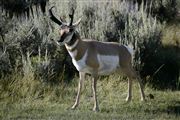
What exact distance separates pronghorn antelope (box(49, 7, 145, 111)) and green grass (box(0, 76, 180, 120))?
0.41 metres

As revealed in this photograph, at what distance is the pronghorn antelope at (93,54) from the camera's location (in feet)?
29.2

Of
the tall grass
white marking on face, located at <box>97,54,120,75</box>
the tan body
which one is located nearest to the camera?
the tan body

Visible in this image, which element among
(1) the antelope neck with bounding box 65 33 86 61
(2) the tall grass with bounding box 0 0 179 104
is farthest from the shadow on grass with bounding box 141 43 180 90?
(1) the antelope neck with bounding box 65 33 86 61

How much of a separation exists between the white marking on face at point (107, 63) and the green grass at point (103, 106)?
0.69m

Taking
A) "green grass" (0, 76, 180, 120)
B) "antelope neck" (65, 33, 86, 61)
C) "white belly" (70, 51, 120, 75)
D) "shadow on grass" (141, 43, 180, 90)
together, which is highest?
"antelope neck" (65, 33, 86, 61)

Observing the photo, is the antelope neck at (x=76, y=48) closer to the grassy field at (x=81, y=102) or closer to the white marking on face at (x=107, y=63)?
the white marking on face at (x=107, y=63)

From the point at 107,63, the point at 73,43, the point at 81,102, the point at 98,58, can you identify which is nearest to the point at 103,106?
the point at 81,102

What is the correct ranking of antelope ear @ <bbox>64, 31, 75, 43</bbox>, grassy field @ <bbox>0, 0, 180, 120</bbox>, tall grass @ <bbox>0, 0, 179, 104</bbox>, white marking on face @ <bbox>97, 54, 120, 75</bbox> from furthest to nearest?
tall grass @ <bbox>0, 0, 179, 104</bbox>
white marking on face @ <bbox>97, 54, 120, 75</bbox>
grassy field @ <bbox>0, 0, 180, 120</bbox>
antelope ear @ <bbox>64, 31, 75, 43</bbox>

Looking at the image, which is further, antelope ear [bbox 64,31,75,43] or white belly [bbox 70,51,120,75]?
white belly [bbox 70,51,120,75]

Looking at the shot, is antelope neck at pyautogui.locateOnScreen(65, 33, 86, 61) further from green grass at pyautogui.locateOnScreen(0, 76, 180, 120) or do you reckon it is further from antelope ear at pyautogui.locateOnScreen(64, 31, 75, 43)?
green grass at pyautogui.locateOnScreen(0, 76, 180, 120)

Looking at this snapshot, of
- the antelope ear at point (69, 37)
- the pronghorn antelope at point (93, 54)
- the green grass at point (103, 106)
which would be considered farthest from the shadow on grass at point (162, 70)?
the antelope ear at point (69, 37)

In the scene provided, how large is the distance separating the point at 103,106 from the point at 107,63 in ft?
2.73

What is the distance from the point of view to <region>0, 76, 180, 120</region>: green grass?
8.86 metres

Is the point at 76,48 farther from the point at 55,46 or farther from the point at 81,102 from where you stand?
the point at 55,46
